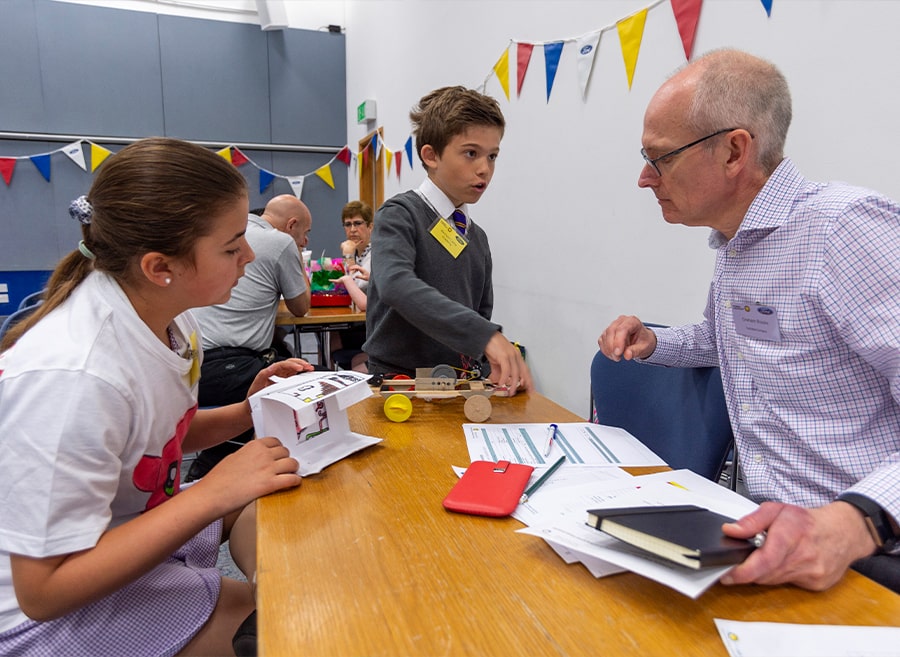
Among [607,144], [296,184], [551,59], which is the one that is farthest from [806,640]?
[296,184]

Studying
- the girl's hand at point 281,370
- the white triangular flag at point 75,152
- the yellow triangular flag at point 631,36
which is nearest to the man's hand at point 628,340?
the girl's hand at point 281,370

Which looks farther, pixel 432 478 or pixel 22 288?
pixel 22 288

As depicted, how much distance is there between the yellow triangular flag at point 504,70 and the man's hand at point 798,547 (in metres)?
3.02

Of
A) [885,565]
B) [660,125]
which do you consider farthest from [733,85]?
[885,565]

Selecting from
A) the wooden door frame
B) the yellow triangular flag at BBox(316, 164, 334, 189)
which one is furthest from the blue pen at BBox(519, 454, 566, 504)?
the yellow triangular flag at BBox(316, 164, 334, 189)

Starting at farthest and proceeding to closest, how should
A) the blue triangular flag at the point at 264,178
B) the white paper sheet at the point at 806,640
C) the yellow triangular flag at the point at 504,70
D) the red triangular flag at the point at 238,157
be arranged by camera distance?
the blue triangular flag at the point at 264,178 < the red triangular flag at the point at 238,157 < the yellow triangular flag at the point at 504,70 < the white paper sheet at the point at 806,640

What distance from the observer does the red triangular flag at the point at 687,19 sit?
194 cm

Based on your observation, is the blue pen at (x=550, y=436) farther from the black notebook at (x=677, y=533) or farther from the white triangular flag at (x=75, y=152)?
the white triangular flag at (x=75, y=152)

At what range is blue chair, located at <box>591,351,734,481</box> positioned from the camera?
127cm

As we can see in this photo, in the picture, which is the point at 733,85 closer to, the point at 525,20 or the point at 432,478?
the point at 432,478

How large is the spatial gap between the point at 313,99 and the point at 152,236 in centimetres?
729

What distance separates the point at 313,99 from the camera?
754 centimetres

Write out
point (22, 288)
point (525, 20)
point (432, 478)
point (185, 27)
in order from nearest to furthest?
1. point (432, 478)
2. point (525, 20)
3. point (22, 288)
4. point (185, 27)

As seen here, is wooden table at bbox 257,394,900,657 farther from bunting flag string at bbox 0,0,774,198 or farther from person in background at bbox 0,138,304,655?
bunting flag string at bbox 0,0,774,198
